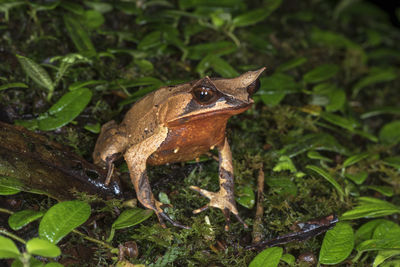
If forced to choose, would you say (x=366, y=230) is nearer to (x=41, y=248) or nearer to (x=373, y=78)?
(x=41, y=248)

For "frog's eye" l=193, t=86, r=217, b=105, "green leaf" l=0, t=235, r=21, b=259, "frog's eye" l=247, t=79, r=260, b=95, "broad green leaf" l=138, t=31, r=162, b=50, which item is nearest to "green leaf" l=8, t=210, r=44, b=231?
"green leaf" l=0, t=235, r=21, b=259

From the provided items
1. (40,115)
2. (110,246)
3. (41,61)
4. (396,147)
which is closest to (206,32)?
(41,61)

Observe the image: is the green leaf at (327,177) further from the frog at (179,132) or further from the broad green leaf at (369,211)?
the frog at (179,132)

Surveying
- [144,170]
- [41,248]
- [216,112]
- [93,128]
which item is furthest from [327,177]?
[41,248]

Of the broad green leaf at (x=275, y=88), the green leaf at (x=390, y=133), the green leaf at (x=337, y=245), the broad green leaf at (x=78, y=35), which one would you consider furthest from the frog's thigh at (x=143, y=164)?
the green leaf at (x=390, y=133)

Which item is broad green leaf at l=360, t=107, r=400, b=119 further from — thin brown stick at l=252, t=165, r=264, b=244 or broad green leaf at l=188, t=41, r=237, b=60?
thin brown stick at l=252, t=165, r=264, b=244

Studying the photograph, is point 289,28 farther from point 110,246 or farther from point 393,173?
point 110,246

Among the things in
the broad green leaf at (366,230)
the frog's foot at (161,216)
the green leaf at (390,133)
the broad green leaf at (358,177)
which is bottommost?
the green leaf at (390,133)
